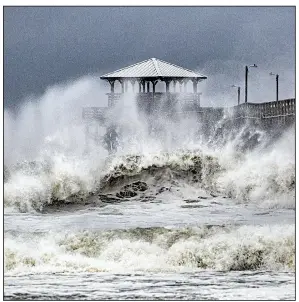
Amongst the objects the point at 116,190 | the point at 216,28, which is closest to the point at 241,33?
the point at 216,28

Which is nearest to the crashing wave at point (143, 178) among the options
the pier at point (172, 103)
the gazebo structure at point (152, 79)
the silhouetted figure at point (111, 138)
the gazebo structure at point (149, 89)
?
the silhouetted figure at point (111, 138)

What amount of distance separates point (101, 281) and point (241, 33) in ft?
12.1

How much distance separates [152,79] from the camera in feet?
52.1

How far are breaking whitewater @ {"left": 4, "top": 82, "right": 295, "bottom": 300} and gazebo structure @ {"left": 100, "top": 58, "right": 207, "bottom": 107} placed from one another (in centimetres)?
31

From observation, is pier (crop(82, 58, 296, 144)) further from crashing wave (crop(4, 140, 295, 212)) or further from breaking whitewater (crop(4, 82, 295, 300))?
crashing wave (crop(4, 140, 295, 212))

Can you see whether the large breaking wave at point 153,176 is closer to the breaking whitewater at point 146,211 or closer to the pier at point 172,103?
the breaking whitewater at point 146,211

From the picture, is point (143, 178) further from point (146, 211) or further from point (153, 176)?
point (146, 211)

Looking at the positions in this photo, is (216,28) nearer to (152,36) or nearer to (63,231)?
(152,36)

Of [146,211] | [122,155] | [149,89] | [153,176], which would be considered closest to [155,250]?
[146,211]

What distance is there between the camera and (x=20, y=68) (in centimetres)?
→ 1535

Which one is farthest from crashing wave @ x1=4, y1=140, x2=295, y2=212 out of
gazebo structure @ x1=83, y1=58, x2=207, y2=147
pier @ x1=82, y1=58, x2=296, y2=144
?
A: gazebo structure @ x1=83, y1=58, x2=207, y2=147

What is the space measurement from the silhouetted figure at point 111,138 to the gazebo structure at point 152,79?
1.18 ft

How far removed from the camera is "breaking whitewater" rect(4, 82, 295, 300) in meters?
14.8

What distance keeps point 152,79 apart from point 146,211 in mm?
1738
